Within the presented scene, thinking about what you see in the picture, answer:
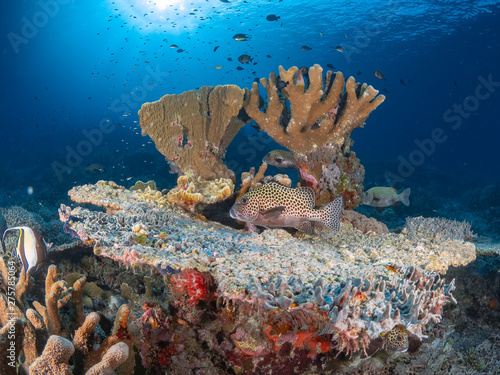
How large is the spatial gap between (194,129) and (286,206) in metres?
2.99

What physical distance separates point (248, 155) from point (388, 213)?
37.6 ft

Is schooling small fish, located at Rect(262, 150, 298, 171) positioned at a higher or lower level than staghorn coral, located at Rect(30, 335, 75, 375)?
lower

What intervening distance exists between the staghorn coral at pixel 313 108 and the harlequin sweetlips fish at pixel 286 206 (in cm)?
176

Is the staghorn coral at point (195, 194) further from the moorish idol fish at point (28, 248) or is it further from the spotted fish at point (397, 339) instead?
the spotted fish at point (397, 339)

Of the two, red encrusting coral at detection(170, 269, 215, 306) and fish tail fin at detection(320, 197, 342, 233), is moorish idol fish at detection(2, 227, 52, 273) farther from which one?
fish tail fin at detection(320, 197, 342, 233)

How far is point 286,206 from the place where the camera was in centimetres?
361

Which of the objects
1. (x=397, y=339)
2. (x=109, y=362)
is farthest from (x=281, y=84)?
(x=109, y=362)

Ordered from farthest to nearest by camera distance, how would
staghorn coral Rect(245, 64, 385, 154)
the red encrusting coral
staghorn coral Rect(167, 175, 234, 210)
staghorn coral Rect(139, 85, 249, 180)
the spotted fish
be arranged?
staghorn coral Rect(139, 85, 249, 180) → staghorn coral Rect(245, 64, 385, 154) → staghorn coral Rect(167, 175, 234, 210) → the red encrusting coral → the spotted fish

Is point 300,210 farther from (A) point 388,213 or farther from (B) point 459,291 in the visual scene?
(A) point 388,213

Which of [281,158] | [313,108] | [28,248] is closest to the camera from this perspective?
[28,248]

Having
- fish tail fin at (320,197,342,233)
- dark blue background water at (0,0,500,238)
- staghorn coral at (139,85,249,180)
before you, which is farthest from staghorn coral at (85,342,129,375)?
dark blue background water at (0,0,500,238)

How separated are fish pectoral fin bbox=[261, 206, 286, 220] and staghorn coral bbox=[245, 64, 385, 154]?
6.73ft

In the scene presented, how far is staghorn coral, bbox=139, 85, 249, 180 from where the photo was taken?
5.50 meters

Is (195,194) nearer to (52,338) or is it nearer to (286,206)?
(286,206)
